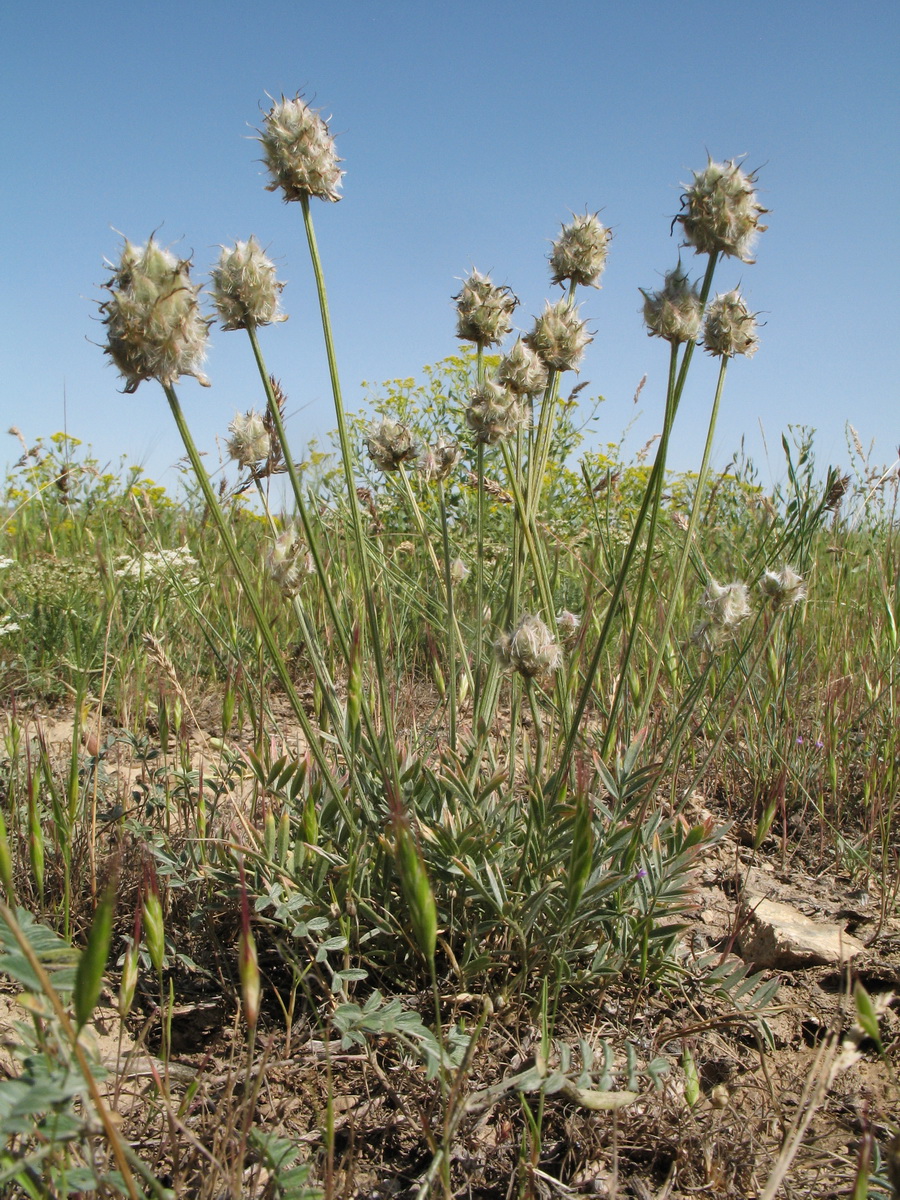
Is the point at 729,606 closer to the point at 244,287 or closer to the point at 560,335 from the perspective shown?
the point at 560,335

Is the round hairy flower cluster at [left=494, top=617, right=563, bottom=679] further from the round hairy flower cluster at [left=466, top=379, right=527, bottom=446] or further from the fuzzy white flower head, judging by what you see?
the round hairy flower cluster at [left=466, top=379, right=527, bottom=446]

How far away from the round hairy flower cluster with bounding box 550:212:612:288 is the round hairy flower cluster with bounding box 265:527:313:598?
0.93 meters

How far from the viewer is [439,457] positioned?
2.19 m

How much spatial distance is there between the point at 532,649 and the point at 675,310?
73 cm

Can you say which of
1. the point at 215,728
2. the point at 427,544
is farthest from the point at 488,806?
the point at 215,728

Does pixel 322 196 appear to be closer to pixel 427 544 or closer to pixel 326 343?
pixel 326 343

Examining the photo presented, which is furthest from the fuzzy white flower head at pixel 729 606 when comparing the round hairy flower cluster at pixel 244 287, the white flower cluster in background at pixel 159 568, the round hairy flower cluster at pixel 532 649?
the white flower cluster in background at pixel 159 568

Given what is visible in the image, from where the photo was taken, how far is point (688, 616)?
329 cm

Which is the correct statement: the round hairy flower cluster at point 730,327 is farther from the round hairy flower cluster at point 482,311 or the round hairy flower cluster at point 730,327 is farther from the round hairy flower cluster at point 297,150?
the round hairy flower cluster at point 297,150

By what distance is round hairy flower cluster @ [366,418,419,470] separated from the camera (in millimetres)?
1973

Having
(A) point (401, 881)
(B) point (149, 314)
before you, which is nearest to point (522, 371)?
(B) point (149, 314)

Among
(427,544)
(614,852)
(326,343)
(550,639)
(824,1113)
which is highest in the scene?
(326,343)

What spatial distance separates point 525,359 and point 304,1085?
1539 mm

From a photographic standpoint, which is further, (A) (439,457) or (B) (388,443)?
(A) (439,457)
